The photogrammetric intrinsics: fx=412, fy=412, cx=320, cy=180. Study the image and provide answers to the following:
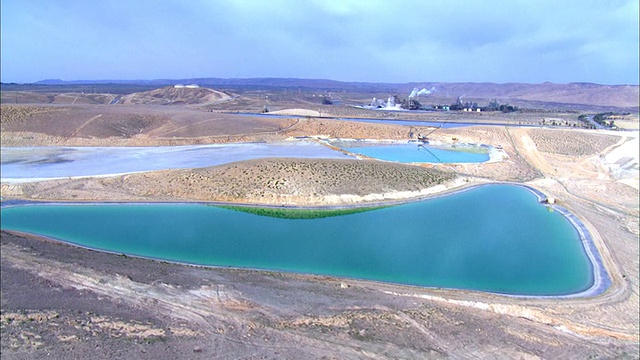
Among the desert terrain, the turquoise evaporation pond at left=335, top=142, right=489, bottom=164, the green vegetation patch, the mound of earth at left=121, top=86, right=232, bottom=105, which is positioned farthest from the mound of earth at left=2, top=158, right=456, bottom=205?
the mound of earth at left=121, top=86, right=232, bottom=105

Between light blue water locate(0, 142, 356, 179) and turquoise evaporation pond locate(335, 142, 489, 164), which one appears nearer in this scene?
light blue water locate(0, 142, 356, 179)

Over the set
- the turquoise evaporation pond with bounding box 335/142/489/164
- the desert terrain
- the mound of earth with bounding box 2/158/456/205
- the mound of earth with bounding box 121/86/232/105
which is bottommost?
the desert terrain

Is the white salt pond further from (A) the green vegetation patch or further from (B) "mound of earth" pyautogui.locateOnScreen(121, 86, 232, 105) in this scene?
(B) "mound of earth" pyautogui.locateOnScreen(121, 86, 232, 105)

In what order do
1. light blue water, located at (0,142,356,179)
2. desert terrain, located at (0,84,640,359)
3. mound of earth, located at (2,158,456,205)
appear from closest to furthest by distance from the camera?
desert terrain, located at (0,84,640,359) → mound of earth, located at (2,158,456,205) → light blue water, located at (0,142,356,179)

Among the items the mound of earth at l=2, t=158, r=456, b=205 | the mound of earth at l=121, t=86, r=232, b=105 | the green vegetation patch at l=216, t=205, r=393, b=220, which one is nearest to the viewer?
the green vegetation patch at l=216, t=205, r=393, b=220

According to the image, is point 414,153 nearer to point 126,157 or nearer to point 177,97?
point 126,157

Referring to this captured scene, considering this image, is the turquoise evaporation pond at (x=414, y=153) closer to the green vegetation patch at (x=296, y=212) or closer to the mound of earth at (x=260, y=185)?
the mound of earth at (x=260, y=185)

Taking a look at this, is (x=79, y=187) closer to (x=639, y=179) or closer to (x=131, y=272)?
(x=131, y=272)
